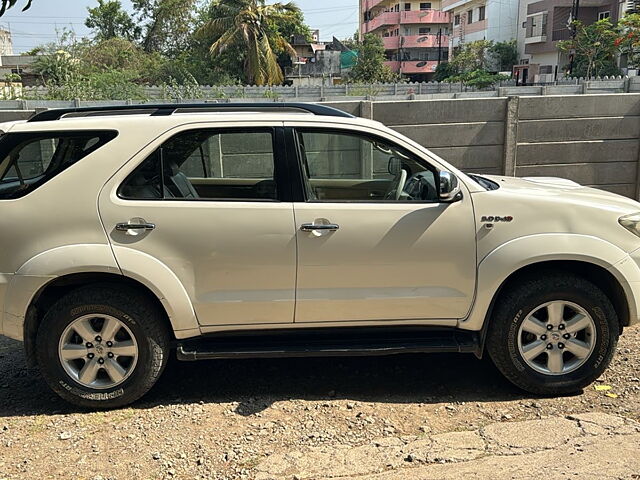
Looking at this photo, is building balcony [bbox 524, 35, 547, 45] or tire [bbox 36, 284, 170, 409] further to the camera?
building balcony [bbox 524, 35, 547, 45]

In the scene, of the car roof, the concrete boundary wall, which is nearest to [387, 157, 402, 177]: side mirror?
the car roof

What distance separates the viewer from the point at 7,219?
370cm

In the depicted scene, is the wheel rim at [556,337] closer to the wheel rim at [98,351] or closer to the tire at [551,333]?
the tire at [551,333]

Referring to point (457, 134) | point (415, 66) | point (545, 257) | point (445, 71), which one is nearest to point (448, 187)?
point (545, 257)

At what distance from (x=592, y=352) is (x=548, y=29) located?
182ft

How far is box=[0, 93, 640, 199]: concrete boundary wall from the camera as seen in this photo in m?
9.07

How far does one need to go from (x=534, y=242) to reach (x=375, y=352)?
119 centimetres

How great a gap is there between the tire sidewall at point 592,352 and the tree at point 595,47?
146 feet

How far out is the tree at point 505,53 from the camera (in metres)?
58.0

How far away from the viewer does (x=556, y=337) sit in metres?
3.99

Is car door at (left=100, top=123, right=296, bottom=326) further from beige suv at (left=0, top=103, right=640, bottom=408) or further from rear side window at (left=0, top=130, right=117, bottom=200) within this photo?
rear side window at (left=0, top=130, right=117, bottom=200)

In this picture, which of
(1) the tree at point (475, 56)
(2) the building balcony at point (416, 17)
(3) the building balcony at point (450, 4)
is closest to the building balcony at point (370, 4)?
(2) the building balcony at point (416, 17)

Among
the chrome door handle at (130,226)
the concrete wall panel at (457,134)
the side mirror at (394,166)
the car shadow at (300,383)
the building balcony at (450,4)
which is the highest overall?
the building balcony at (450,4)

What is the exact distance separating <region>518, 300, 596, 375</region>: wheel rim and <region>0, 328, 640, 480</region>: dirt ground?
0.83 ft
